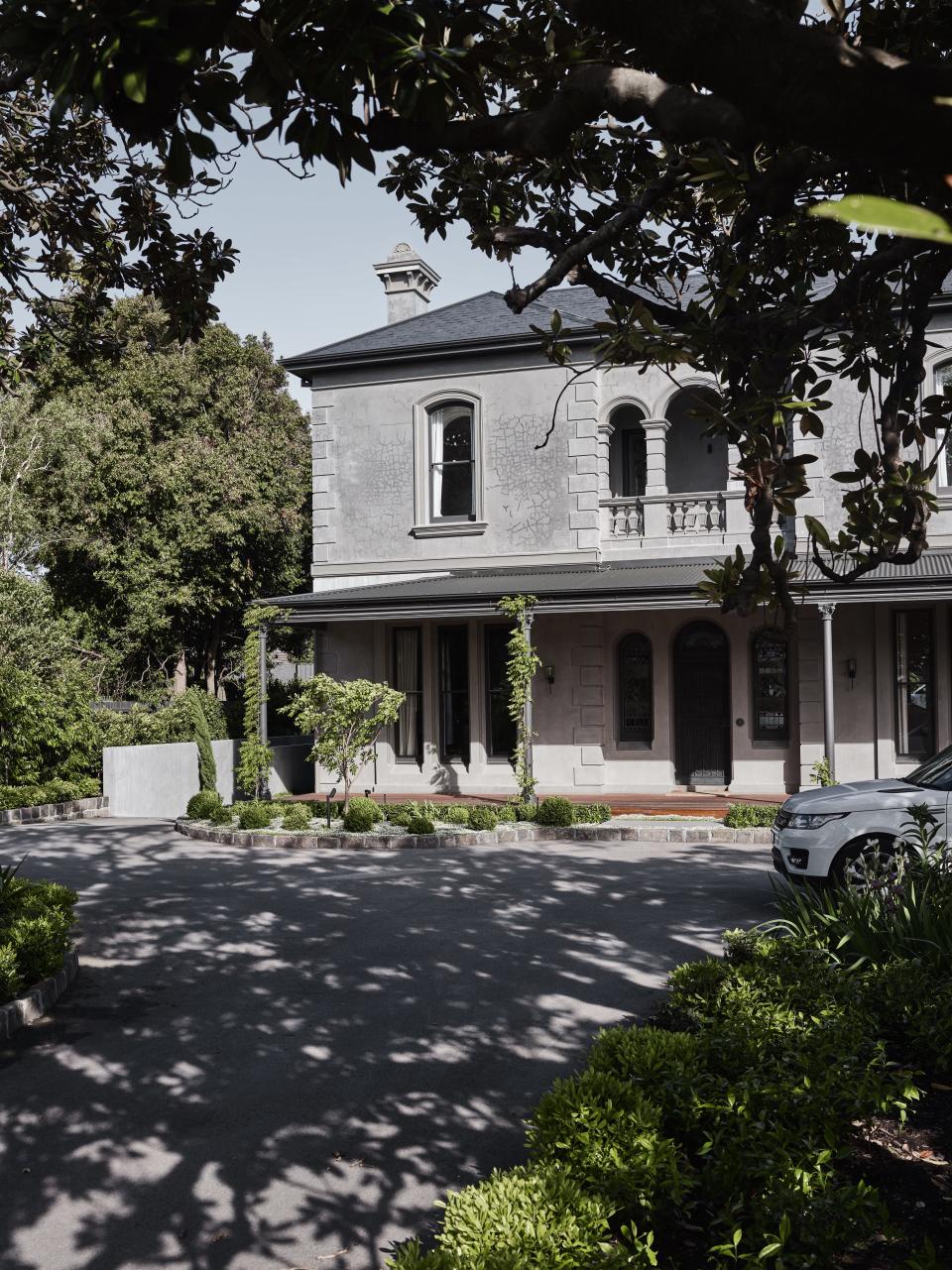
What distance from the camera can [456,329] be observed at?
2164cm

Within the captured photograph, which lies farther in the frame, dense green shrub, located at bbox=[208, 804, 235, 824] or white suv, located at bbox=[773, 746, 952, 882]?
dense green shrub, located at bbox=[208, 804, 235, 824]

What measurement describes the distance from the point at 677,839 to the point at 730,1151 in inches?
457

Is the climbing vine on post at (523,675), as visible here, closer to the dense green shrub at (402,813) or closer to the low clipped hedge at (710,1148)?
the dense green shrub at (402,813)

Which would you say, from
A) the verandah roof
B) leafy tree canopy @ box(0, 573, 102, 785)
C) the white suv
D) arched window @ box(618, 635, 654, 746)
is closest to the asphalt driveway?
the white suv

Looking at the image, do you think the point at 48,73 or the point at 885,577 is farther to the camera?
the point at 885,577

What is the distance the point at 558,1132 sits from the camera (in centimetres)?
427

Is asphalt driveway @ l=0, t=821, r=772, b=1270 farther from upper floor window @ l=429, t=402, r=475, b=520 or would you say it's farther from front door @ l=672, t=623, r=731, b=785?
upper floor window @ l=429, t=402, r=475, b=520

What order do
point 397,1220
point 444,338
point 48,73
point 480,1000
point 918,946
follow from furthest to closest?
point 444,338, point 480,1000, point 918,946, point 397,1220, point 48,73

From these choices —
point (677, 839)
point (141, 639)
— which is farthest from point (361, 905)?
point (141, 639)

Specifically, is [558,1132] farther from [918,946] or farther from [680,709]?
[680,709]

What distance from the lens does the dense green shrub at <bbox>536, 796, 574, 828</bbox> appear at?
1627 centimetres

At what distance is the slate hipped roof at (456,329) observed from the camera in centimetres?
2069

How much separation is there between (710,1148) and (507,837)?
11914 mm

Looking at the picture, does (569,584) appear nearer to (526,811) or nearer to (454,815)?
(526,811)
